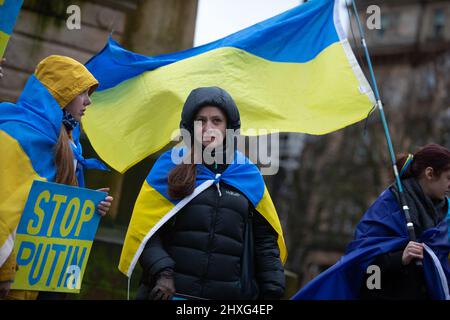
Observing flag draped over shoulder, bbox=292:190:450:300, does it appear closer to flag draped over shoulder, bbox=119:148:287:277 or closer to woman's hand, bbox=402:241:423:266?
woman's hand, bbox=402:241:423:266

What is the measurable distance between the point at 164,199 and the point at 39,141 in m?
0.80

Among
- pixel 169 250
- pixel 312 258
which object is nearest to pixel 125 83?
pixel 169 250

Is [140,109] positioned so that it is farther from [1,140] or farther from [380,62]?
[380,62]

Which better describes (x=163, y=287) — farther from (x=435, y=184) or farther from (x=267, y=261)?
(x=435, y=184)

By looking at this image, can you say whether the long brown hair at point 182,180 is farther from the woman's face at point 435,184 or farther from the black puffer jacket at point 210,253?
the woman's face at point 435,184

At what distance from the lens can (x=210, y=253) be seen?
510 centimetres

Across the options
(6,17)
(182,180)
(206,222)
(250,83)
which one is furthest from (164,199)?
(250,83)

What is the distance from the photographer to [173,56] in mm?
6918

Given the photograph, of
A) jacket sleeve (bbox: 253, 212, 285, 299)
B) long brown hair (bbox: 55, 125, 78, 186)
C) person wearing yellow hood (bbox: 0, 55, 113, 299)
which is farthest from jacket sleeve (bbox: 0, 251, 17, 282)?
jacket sleeve (bbox: 253, 212, 285, 299)

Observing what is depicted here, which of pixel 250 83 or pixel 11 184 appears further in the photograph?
pixel 250 83

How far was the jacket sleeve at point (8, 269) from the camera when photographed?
479 cm

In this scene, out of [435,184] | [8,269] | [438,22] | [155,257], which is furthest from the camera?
[438,22]

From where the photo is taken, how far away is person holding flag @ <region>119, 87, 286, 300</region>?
5074 millimetres

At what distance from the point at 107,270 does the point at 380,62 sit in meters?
42.1
